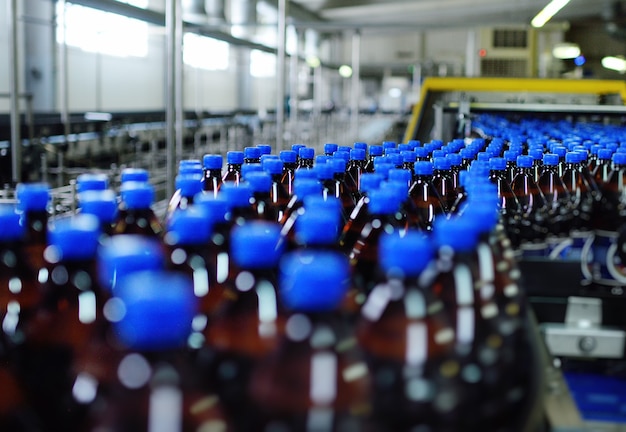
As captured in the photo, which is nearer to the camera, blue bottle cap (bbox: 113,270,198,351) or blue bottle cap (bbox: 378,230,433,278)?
blue bottle cap (bbox: 113,270,198,351)

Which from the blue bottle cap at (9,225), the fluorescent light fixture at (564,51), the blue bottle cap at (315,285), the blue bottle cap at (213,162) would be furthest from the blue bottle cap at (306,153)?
the fluorescent light fixture at (564,51)

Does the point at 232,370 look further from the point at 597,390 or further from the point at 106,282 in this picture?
the point at 597,390

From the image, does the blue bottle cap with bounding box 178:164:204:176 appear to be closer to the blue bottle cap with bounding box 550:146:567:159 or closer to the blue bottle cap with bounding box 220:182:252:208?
the blue bottle cap with bounding box 220:182:252:208

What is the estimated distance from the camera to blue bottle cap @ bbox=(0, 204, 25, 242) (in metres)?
0.96

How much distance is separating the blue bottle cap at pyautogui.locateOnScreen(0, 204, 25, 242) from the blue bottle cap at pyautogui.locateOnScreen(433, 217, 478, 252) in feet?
1.73

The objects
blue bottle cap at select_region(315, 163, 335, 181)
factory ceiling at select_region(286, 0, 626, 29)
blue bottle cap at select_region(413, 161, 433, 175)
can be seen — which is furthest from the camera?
factory ceiling at select_region(286, 0, 626, 29)

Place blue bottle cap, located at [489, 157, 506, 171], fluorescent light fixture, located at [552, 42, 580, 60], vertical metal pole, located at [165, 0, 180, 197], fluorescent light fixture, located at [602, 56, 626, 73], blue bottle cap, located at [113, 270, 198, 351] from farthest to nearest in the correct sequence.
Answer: fluorescent light fixture, located at [602, 56, 626, 73], fluorescent light fixture, located at [552, 42, 580, 60], vertical metal pole, located at [165, 0, 180, 197], blue bottle cap, located at [489, 157, 506, 171], blue bottle cap, located at [113, 270, 198, 351]

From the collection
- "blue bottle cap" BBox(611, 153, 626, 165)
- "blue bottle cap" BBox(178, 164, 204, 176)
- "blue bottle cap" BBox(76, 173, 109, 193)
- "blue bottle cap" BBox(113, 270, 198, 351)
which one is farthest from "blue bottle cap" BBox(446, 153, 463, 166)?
"blue bottle cap" BBox(113, 270, 198, 351)

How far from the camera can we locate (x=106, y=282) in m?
0.87

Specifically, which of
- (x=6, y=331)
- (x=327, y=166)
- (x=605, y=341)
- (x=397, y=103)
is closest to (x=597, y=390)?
(x=605, y=341)

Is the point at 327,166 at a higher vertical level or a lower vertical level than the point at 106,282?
higher

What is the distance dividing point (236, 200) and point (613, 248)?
0.57 meters

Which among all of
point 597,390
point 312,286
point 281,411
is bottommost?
point 597,390

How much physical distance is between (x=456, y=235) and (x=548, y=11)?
399 centimetres
